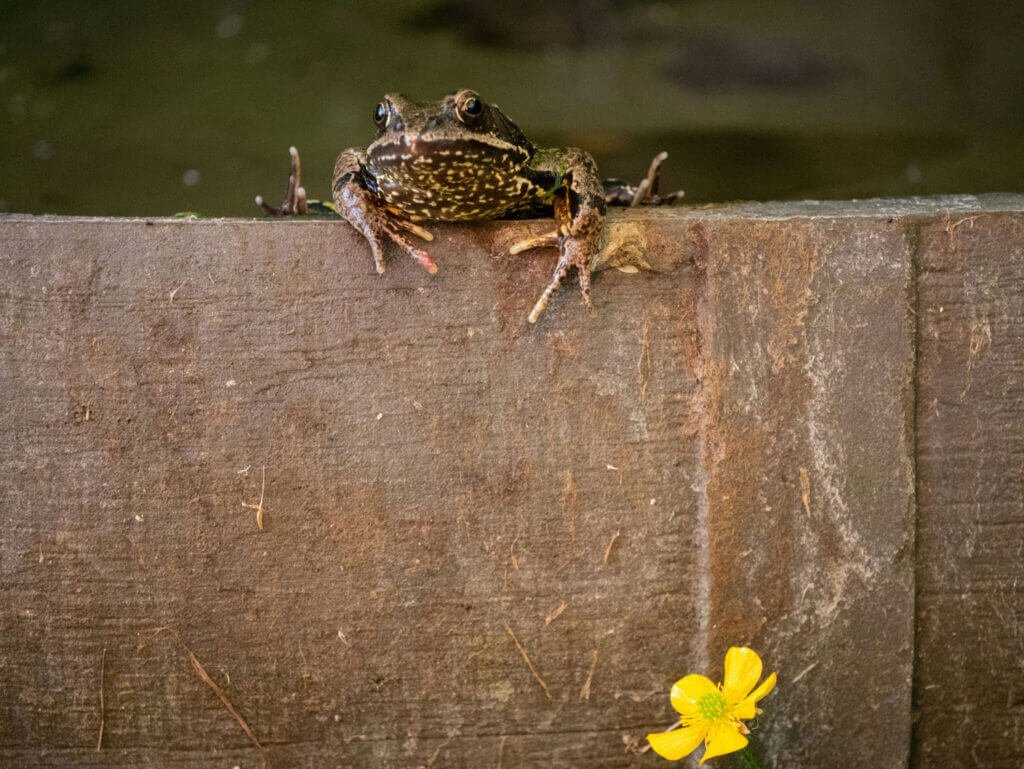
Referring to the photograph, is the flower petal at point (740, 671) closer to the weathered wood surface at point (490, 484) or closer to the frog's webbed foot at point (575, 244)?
the weathered wood surface at point (490, 484)

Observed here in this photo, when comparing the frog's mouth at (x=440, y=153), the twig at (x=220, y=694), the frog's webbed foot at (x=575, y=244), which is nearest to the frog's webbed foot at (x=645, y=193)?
the frog's webbed foot at (x=575, y=244)

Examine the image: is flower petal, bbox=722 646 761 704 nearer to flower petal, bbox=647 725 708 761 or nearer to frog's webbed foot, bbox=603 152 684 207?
flower petal, bbox=647 725 708 761

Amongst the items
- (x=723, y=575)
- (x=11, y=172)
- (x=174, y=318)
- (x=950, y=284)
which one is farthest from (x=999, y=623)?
(x=11, y=172)

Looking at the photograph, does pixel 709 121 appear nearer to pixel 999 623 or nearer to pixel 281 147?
pixel 281 147

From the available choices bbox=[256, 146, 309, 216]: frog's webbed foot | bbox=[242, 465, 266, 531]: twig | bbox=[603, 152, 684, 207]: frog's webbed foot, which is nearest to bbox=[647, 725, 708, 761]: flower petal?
bbox=[242, 465, 266, 531]: twig

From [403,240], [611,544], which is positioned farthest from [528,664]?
[403,240]
